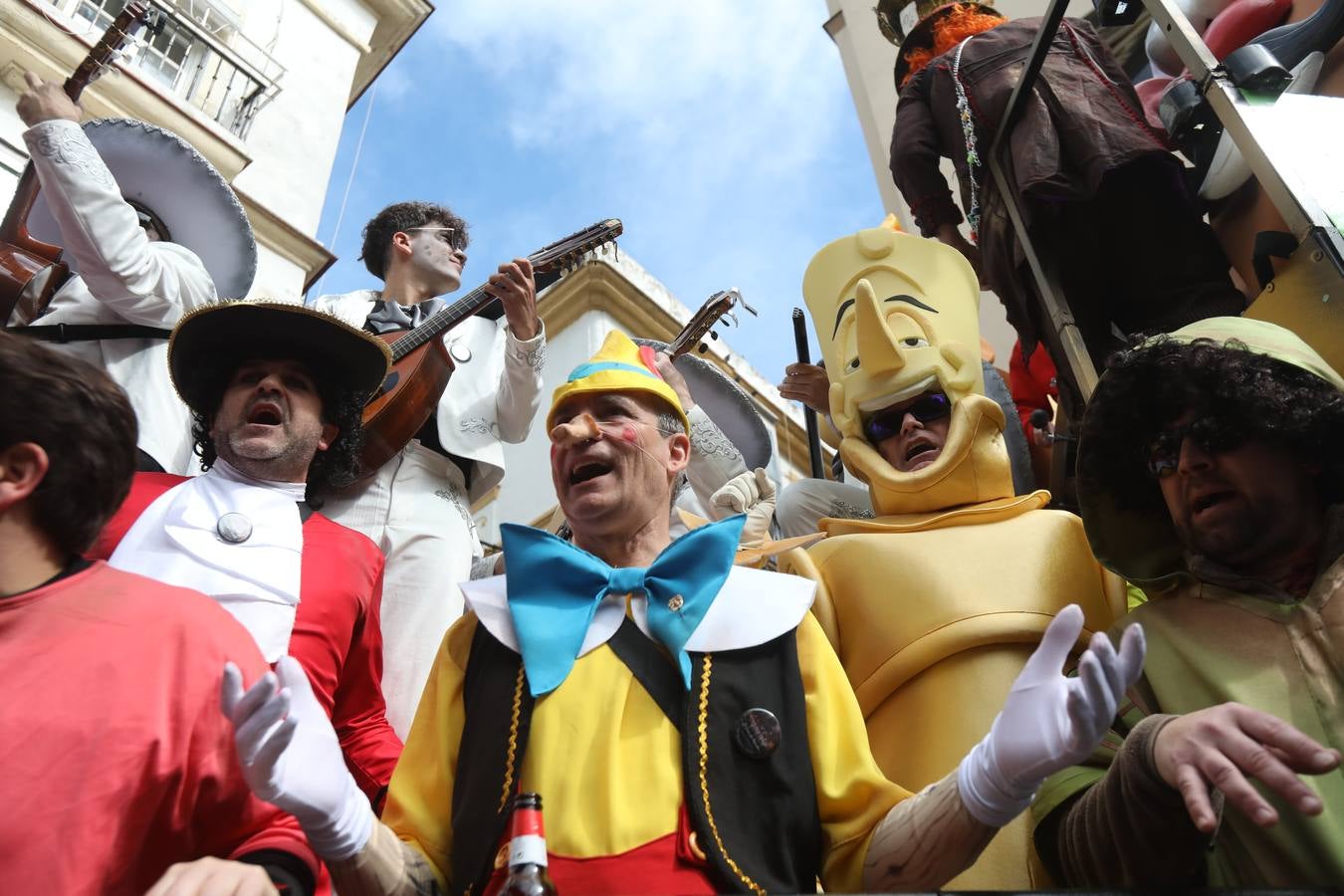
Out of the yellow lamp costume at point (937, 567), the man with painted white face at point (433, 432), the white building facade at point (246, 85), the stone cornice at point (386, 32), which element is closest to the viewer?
the yellow lamp costume at point (937, 567)

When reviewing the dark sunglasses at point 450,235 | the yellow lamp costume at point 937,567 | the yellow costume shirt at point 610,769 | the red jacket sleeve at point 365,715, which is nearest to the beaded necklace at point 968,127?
the yellow lamp costume at point 937,567

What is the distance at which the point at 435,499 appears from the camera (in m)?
3.72

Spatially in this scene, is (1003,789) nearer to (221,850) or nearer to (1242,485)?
(1242,485)

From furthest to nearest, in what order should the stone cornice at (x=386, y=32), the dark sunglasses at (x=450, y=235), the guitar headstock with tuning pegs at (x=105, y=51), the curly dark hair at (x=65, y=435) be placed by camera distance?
the stone cornice at (x=386, y=32) < the dark sunglasses at (x=450, y=235) < the guitar headstock with tuning pegs at (x=105, y=51) < the curly dark hair at (x=65, y=435)

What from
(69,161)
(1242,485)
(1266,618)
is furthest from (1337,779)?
(69,161)

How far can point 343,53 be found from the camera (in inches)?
400

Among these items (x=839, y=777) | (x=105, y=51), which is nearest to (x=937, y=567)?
(x=839, y=777)

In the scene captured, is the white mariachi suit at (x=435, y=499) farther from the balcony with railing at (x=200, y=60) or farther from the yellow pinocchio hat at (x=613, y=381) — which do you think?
the balcony with railing at (x=200, y=60)

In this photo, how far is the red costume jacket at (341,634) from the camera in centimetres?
249

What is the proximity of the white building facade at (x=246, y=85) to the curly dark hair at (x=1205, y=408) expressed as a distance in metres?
6.06

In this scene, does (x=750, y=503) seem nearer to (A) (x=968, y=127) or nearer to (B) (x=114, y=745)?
(A) (x=968, y=127)

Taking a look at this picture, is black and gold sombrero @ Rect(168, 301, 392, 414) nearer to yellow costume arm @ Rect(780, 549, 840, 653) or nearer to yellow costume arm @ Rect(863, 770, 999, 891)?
yellow costume arm @ Rect(780, 549, 840, 653)

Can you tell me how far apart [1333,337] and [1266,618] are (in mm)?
1029

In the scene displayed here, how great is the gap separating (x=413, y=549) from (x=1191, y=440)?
2.41 m
